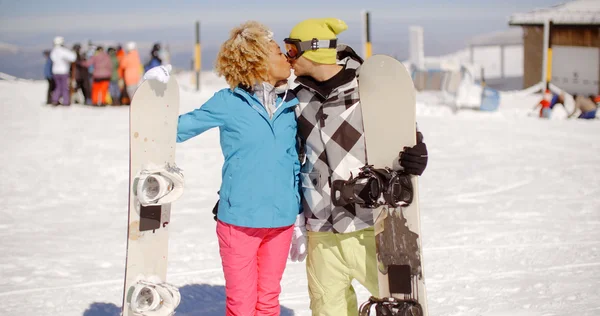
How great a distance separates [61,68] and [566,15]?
40.8 ft

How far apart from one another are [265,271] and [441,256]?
2.44m

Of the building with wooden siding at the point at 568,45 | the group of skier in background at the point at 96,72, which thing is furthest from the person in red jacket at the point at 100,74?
the building with wooden siding at the point at 568,45

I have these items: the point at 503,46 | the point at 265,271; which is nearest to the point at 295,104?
the point at 265,271

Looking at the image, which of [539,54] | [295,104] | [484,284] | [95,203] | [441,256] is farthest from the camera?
[539,54]

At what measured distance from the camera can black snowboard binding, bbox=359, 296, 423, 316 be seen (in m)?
2.95

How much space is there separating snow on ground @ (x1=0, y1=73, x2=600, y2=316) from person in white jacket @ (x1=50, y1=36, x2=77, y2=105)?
2.44m

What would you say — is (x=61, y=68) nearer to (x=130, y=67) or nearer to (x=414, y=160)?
(x=130, y=67)

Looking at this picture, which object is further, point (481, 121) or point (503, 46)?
Result: point (503, 46)

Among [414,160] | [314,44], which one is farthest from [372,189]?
[314,44]

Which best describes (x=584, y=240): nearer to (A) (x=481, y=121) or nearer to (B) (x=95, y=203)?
(B) (x=95, y=203)

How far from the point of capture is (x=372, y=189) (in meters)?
2.80

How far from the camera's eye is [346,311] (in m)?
2.98

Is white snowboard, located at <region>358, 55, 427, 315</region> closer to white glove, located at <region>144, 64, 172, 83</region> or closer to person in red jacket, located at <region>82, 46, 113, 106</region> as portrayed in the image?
white glove, located at <region>144, 64, 172, 83</region>

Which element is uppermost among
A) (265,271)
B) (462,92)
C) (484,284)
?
(462,92)
